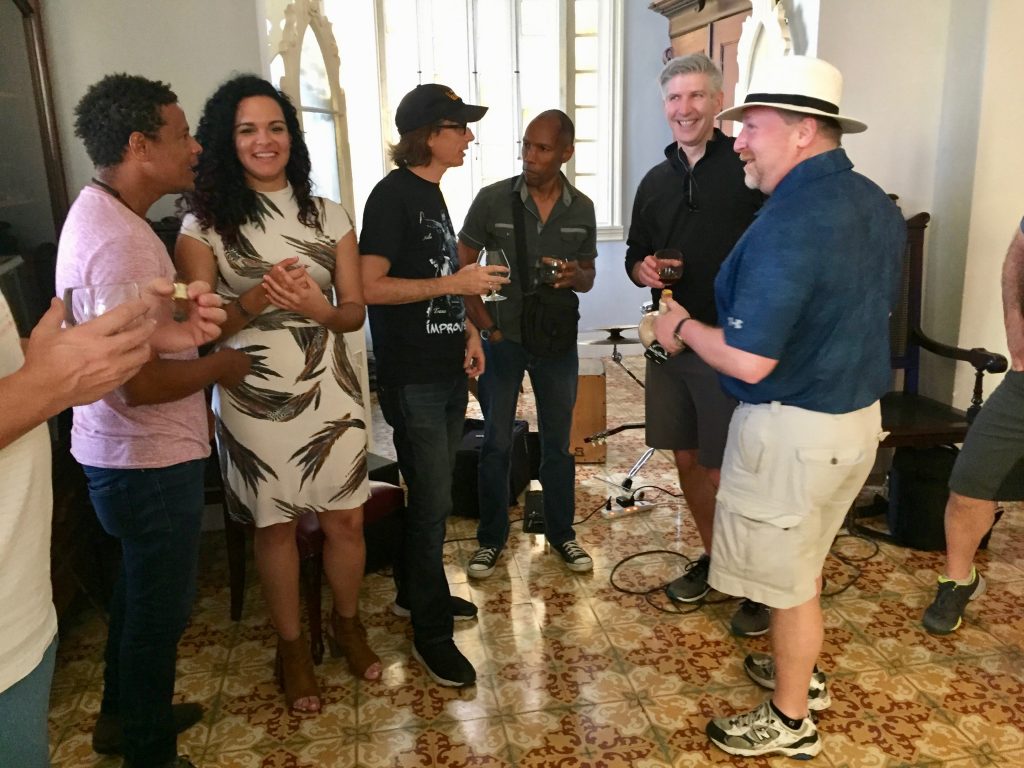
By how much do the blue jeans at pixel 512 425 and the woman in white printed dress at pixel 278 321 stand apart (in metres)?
0.72

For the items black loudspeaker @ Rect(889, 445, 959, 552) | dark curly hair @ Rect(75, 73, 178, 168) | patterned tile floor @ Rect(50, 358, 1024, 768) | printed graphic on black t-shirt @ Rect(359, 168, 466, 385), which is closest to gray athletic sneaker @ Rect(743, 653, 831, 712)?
patterned tile floor @ Rect(50, 358, 1024, 768)

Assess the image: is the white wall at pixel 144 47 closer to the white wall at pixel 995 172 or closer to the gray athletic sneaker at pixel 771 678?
the gray athletic sneaker at pixel 771 678

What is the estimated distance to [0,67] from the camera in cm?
242

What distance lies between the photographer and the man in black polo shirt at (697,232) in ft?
7.36

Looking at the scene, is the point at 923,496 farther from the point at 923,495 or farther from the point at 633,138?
the point at 633,138

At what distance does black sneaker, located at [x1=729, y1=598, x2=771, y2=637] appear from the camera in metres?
2.30

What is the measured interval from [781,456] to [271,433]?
3.70 feet

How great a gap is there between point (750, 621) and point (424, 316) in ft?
4.29

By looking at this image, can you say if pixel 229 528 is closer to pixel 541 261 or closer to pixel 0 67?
pixel 541 261

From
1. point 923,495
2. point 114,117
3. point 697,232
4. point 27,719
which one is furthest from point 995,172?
point 27,719

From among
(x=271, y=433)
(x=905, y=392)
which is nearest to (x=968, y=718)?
(x=905, y=392)

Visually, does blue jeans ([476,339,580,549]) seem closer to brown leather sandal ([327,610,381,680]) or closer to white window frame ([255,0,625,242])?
brown leather sandal ([327,610,381,680])

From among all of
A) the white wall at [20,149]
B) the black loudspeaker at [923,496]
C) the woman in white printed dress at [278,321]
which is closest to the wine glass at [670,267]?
the woman in white printed dress at [278,321]

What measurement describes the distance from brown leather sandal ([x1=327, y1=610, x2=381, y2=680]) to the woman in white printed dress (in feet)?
0.52
